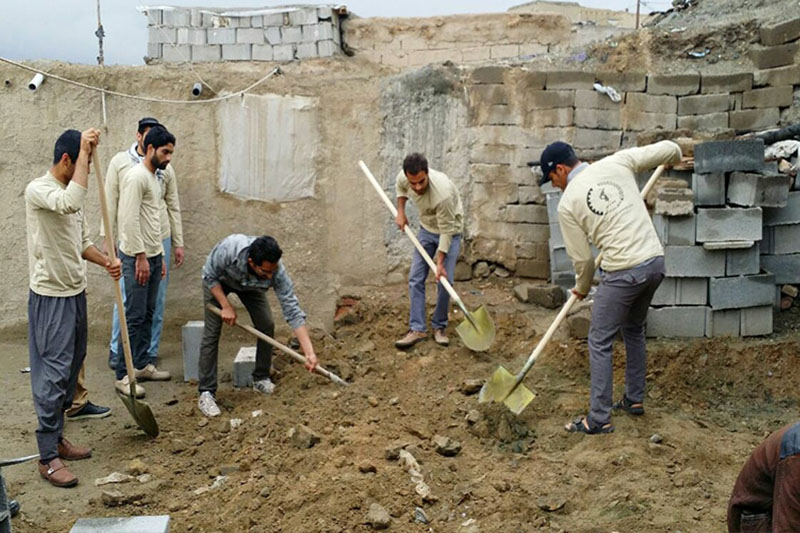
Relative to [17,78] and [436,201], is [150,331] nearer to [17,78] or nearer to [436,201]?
[436,201]

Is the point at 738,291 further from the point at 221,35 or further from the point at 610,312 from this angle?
the point at 221,35

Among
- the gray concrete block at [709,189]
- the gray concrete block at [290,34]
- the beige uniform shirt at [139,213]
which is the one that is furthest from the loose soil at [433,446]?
the gray concrete block at [290,34]

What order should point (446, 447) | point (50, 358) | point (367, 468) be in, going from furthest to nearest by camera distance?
point (446, 447) → point (50, 358) → point (367, 468)

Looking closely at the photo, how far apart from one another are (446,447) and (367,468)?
1.72 feet

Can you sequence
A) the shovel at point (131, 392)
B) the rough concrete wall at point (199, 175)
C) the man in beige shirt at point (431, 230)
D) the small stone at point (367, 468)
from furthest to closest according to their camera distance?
1. the rough concrete wall at point (199, 175)
2. the man in beige shirt at point (431, 230)
3. the shovel at point (131, 392)
4. the small stone at point (367, 468)

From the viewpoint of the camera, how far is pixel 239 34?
791 centimetres

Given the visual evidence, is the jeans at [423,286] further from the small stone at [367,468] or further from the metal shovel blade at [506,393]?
the small stone at [367,468]

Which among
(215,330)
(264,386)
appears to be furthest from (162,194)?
(264,386)

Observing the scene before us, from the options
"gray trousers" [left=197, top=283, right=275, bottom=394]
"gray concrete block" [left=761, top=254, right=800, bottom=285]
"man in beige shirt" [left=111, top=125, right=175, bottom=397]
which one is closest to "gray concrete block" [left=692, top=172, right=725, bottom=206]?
"gray concrete block" [left=761, top=254, right=800, bottom=285]

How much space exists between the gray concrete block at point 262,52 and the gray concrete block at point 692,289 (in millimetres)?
4808

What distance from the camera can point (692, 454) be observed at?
4152mm

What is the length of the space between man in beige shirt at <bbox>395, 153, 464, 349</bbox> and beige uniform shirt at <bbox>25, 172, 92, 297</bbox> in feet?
7.96

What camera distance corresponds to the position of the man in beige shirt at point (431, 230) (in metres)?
5.78

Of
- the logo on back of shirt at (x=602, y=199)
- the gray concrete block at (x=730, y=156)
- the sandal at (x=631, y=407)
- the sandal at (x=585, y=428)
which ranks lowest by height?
the sandal at (x=585, y=428)
